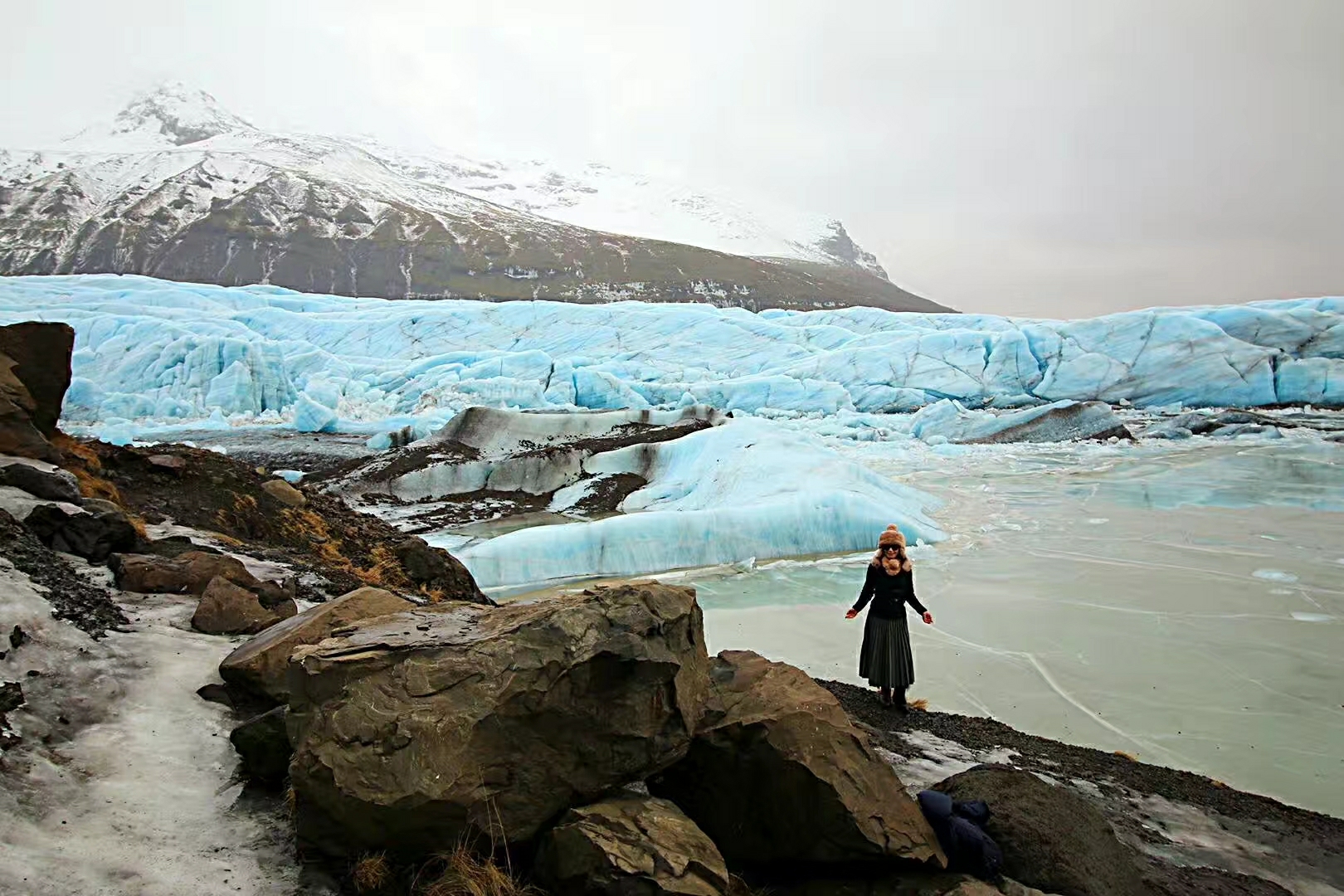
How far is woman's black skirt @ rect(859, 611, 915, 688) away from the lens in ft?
16.8

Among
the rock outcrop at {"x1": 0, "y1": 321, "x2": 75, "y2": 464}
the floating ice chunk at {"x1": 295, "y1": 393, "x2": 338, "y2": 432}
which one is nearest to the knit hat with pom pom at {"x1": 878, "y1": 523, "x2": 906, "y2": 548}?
the rock outcrop at {"x1": 0, "y1": 321, "x2": 75, "y2": 464}

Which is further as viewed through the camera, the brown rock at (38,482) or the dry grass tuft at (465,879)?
the brown rock at (38,482)

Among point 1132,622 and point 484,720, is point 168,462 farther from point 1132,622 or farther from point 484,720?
point 1132,622

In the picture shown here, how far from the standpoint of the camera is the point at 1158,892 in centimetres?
303

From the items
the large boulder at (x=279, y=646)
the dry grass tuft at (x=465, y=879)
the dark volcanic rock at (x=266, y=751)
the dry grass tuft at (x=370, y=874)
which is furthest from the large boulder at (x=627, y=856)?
the large boulder at (x=279, y=646)

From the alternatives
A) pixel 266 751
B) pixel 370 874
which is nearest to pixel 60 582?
pixel 266 751

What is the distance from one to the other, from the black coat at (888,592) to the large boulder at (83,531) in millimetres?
4605

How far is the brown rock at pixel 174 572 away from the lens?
4496 millimetres

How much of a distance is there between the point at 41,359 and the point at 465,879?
20.3 ft

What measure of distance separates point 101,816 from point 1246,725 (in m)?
6.67

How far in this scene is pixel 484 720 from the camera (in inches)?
103

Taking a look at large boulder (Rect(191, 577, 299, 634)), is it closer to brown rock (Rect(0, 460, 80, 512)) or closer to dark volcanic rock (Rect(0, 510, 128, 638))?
dark volcanic rock (Rect(0, 510, 128, 638))

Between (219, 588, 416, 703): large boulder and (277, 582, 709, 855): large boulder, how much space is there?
Answer: 66 cm

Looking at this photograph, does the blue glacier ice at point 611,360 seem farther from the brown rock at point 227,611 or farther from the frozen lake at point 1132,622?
the brown rock at point 227,611
